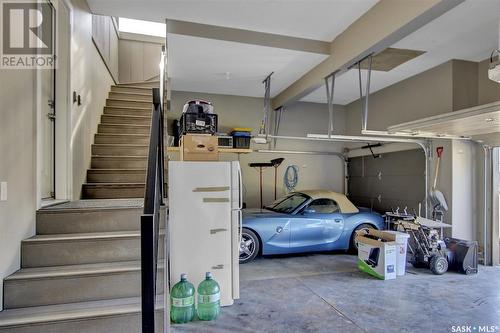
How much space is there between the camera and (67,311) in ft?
6.57

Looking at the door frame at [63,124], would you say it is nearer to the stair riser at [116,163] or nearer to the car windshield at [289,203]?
the stair riser at [116,163]

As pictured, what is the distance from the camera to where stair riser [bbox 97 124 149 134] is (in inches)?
184

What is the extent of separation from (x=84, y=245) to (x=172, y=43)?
275 cm

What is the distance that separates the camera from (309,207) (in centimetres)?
526

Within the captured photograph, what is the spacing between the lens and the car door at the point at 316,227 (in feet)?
16.2

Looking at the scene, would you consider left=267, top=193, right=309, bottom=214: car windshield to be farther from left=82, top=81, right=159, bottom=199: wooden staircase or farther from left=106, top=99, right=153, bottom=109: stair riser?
left=106, top=99, right=153, bottom=109: stair riser

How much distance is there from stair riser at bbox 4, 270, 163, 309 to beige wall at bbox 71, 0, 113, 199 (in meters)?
1.43

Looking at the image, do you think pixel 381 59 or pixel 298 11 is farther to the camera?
pixel 381 59

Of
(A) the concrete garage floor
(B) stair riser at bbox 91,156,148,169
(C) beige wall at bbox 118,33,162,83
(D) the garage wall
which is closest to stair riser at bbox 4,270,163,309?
(A) the concrete garage floor

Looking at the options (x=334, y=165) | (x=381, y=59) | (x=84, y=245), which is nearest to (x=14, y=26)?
(x=84, y=245)

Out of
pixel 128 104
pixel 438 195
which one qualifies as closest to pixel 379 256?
pixel 438 195

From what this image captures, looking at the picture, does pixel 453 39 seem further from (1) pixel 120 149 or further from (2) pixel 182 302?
(1) pixel 120 149

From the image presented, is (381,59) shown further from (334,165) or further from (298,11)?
(334,165)

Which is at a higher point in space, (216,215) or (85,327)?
(216,215)
